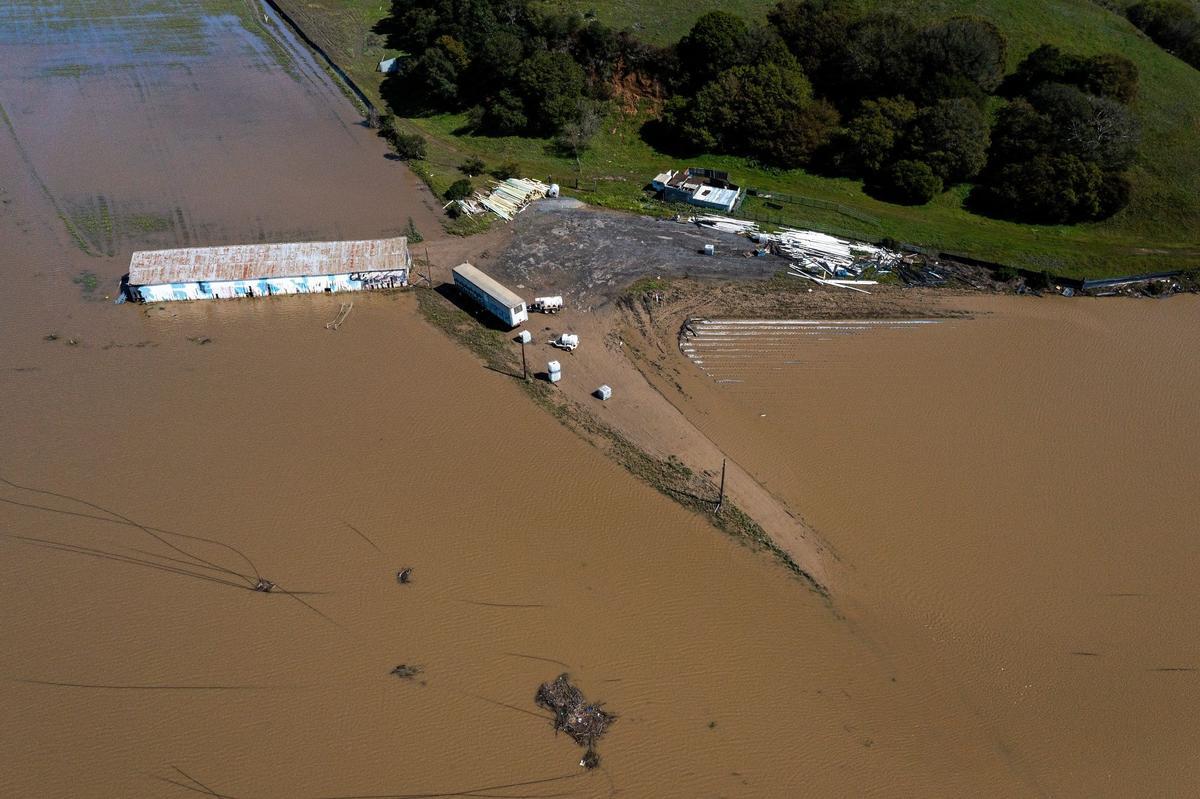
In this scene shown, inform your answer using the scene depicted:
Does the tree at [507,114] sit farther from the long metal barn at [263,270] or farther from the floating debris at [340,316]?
the floating debris at [340,316]

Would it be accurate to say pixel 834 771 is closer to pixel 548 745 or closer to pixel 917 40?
pixel 548 745

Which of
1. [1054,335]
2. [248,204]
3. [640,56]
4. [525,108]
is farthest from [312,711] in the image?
[640,56]

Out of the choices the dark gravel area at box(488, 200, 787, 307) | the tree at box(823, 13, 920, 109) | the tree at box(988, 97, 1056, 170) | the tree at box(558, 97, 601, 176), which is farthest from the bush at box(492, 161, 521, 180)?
the tree at box(988, 97, 1056, 170)

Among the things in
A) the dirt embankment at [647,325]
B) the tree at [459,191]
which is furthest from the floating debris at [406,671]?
the tree at [459,191]

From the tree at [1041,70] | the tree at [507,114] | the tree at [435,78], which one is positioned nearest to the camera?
the tree at [1041,70]

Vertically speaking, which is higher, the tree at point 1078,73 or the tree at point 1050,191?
the tree at point 1078,73

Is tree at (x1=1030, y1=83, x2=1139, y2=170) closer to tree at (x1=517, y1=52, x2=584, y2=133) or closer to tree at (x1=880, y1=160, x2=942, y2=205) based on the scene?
tree at (x1=880, y1=160, x2=942, y2=205)

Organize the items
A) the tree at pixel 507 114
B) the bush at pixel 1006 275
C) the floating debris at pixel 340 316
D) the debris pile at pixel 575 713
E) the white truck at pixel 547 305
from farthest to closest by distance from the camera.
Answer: the tree at pixel 507 114
the bush at pixel 1006 275
the white truck at pixel 547 305
the floating debris at pixel 340 316
the debris pile at pixel 575 713
